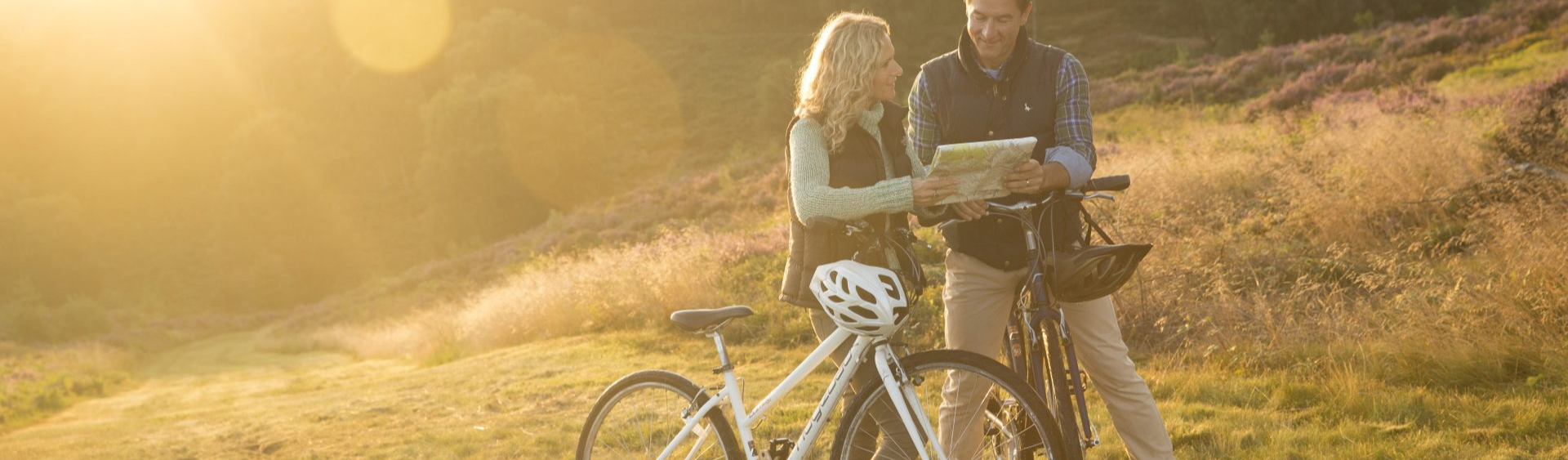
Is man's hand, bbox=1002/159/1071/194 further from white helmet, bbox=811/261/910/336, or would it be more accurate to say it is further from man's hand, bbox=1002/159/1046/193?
white helmet, bbox=811/261/910/336

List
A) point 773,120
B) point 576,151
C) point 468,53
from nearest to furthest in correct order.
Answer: point 773,120 < point 576,151 < point 468,53

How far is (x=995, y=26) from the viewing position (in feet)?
11.1

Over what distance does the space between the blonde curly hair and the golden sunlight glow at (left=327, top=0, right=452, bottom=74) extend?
60.4m

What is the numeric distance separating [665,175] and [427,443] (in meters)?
29.3

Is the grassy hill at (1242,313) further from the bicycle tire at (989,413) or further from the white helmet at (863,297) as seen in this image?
the white helmet at (863,297)

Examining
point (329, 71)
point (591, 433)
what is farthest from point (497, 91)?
point (591, 433)

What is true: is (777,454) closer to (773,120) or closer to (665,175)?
(665,175)

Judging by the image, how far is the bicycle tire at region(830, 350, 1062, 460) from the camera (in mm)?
3098

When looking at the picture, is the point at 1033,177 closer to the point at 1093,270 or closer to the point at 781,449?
the point at 1093,270

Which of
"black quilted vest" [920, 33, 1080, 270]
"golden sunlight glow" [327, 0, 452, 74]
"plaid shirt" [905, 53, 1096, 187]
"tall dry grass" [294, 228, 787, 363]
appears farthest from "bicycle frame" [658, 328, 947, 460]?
"golden sunlight glow" [327, 0, 452, 74]

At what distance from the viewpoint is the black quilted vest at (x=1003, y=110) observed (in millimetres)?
3463

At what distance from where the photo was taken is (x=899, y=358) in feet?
11.2

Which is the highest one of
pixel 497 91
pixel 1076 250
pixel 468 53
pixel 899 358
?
pixel 468 53

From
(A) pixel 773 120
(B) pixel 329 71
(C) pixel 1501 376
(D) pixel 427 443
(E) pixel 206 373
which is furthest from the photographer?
(B) pixel 329 71
